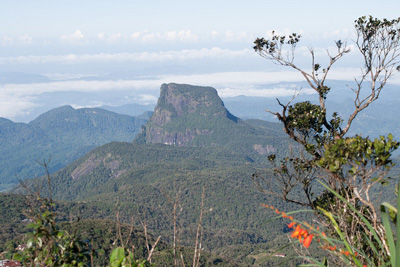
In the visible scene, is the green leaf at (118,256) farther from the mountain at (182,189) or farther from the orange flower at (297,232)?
the mountain at (182,189)

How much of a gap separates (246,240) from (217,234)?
7073mm

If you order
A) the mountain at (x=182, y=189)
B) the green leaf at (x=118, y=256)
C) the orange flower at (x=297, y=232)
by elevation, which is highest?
the orange flower at (x=297, y=232)

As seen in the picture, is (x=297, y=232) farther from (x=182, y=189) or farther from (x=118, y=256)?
(x=182, y=189)

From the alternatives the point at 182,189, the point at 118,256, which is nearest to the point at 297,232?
the point at 118,256

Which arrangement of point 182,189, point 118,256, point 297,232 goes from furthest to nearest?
1. point 182,189
2. point 118,256
3. point 297,232

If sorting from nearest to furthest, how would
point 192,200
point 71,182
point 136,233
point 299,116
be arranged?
1. point 299,116
2. point 136,233
3. point 192,200
4. point 71,182

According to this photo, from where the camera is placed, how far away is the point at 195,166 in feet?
507

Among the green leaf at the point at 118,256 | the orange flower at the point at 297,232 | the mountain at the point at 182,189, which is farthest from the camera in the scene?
the mountain at the point at 182,189

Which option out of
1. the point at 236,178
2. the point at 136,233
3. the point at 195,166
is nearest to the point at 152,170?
the point at 195,166

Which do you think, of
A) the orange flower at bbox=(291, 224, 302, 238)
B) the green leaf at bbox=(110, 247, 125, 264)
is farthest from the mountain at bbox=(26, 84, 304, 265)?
the orange flower at bbox=(291, 224, 302, 238)

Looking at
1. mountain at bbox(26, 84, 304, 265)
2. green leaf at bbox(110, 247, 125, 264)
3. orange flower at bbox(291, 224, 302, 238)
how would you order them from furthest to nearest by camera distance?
1. mountain at bbox(26, 84, 304, 265)
2. green leaf at bbox(110, 247, 125, 264)
3. orange flower at bbox(291, 224, 302, 238)

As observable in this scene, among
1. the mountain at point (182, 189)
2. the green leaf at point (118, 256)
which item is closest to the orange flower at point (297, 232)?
the green leaf at point (118, 256)

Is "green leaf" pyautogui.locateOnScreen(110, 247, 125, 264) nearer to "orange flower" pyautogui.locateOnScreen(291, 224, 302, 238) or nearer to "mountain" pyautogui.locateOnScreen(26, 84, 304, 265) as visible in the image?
"orange flower" pyautogui.locateOnScreen(291, 224, 302, 238)

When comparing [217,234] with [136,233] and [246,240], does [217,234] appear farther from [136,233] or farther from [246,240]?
[136,233]
